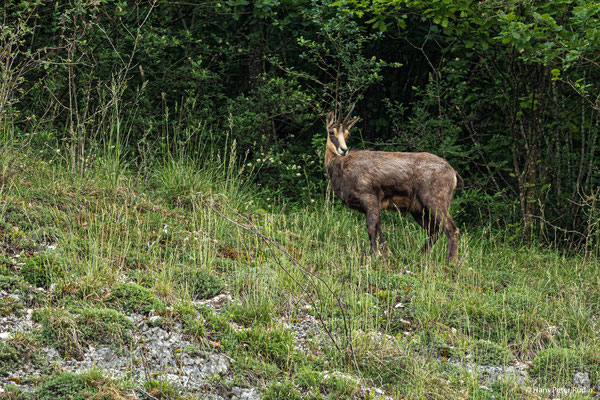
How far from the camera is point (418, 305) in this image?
6.14 metres

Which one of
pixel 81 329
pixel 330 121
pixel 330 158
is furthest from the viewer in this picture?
pixel 330 158

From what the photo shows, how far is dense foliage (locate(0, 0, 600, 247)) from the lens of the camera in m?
9.64

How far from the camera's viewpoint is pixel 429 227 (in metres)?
8.07

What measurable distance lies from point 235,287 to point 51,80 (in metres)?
A: 5.30

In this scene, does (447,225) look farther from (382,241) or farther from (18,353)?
(18,353)

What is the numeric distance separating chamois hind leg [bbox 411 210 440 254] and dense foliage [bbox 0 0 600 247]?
1556 mm

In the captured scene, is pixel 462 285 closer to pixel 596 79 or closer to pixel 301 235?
pixel 301 235

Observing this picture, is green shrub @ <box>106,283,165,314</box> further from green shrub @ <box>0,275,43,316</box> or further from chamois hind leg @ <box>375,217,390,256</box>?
chamois hind leg @ <box>375,217,390,256</box>

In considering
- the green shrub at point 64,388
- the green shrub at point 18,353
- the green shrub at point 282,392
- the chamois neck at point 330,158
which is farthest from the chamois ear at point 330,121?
the green shrub at point 64,388

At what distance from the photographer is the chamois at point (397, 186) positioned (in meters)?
8.16

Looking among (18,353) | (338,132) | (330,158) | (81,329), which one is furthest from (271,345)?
(330,158)

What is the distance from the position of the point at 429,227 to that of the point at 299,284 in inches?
144

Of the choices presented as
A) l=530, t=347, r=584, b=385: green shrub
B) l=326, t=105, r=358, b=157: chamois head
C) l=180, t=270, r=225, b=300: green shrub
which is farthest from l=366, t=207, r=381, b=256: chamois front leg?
l=530, t=347, r=584, b=385: green shrub

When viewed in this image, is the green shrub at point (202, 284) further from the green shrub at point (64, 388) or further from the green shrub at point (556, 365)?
the green shrub at point (556, 365)
